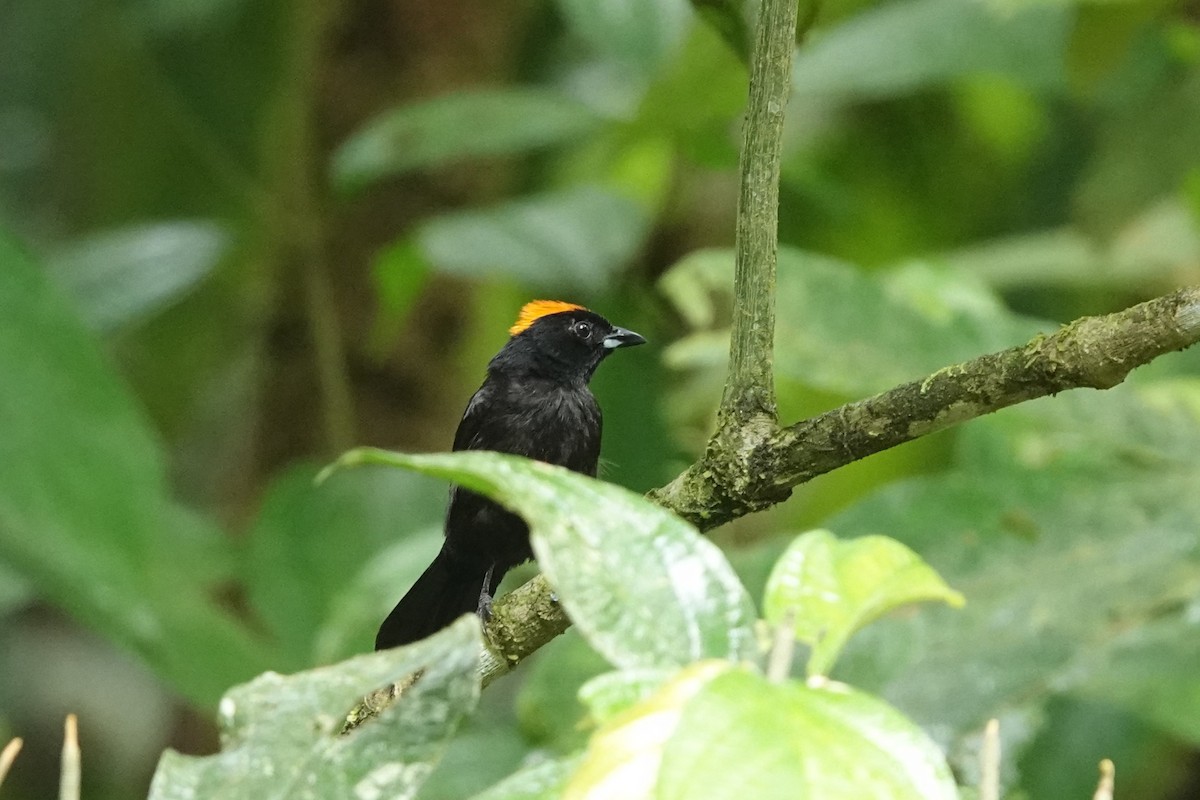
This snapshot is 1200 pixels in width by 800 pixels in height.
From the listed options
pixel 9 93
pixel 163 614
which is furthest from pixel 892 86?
pixel 9 93

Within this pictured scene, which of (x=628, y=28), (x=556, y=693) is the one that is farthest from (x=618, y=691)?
(x=628, y=28)

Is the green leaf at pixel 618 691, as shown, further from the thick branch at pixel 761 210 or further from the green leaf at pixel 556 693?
the green leaf at pixel 556 693

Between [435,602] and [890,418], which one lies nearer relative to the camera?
[890,418]

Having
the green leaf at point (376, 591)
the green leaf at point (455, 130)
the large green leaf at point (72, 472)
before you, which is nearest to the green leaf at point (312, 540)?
the green leaf at point (376, 591)

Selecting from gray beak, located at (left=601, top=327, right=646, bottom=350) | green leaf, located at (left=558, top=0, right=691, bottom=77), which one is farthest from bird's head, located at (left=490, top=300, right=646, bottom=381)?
Result: green leaf, located at (left=558, top=0, right=691, bottom=77)

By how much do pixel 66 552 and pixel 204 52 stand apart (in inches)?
106

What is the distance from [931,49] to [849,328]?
110 centimetres

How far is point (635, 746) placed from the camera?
0.62 m

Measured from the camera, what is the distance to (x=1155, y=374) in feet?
10.3

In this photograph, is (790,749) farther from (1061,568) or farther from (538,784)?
(1061,568)

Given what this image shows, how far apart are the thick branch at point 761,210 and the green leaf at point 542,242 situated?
168 cm

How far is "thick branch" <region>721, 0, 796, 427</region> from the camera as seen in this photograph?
1.13 meters

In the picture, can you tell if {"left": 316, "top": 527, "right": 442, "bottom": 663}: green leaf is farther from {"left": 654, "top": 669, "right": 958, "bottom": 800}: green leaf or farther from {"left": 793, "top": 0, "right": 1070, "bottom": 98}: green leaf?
{"left": 654, "top": 669, "right": 958, "bottom": 800}: green leaf

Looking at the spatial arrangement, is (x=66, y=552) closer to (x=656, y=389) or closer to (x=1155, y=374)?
(x=656, y=389)
